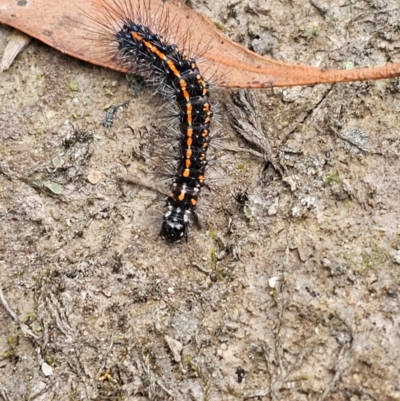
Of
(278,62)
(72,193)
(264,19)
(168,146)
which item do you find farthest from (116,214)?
(264,19)

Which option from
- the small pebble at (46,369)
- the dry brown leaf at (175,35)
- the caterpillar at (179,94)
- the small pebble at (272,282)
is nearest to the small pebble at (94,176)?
the caterpillar at (179,94)

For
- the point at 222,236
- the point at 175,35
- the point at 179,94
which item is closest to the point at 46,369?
the point at 222,236

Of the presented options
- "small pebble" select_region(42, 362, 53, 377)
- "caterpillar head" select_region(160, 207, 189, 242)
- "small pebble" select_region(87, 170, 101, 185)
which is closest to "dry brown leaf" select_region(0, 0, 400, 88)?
"small pebble" select_region(87, 170, 101, 185)

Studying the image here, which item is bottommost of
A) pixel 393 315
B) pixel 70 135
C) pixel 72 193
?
pixel 72 193

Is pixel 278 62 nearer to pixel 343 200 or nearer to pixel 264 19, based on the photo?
pixel 264 19

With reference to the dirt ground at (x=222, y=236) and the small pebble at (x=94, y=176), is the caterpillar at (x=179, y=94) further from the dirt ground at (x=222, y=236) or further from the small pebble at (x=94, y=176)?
the small pebble at (x=94, y=176)

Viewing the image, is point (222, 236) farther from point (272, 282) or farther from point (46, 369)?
point (46, 369)
